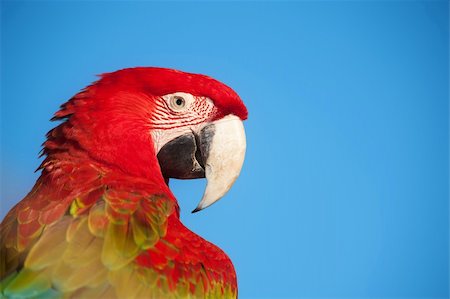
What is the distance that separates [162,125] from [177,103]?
0.33ft

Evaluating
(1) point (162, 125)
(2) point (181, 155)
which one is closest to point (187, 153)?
(2) point (181, 155)

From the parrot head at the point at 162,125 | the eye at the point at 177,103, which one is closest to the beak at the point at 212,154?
the parrot head at the point at 162,125

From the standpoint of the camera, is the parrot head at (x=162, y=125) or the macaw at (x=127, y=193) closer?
the macaw at (x=127, y=193)

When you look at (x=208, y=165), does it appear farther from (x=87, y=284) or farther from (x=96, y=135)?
(x=87, y=284)

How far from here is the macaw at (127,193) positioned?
1383 mm

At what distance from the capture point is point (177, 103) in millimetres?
1964

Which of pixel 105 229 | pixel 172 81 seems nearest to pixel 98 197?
pixel 105 229

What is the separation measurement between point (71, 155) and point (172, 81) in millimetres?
451

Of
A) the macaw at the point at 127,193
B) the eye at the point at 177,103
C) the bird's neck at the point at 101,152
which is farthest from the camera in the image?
the eye at the point at 177,103

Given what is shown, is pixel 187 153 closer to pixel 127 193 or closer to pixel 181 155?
pixel 181 155

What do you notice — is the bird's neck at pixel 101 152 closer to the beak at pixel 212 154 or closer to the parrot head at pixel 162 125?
the parrot head at pixel 162 125

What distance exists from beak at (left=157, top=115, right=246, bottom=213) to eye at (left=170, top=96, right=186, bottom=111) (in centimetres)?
11

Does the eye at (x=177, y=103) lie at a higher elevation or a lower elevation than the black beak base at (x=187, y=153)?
higher

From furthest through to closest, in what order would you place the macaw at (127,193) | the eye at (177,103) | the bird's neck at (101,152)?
1. the eye at (177,103)
2. the bird's neck at (101,152)
3. the macaw at (127,193)
